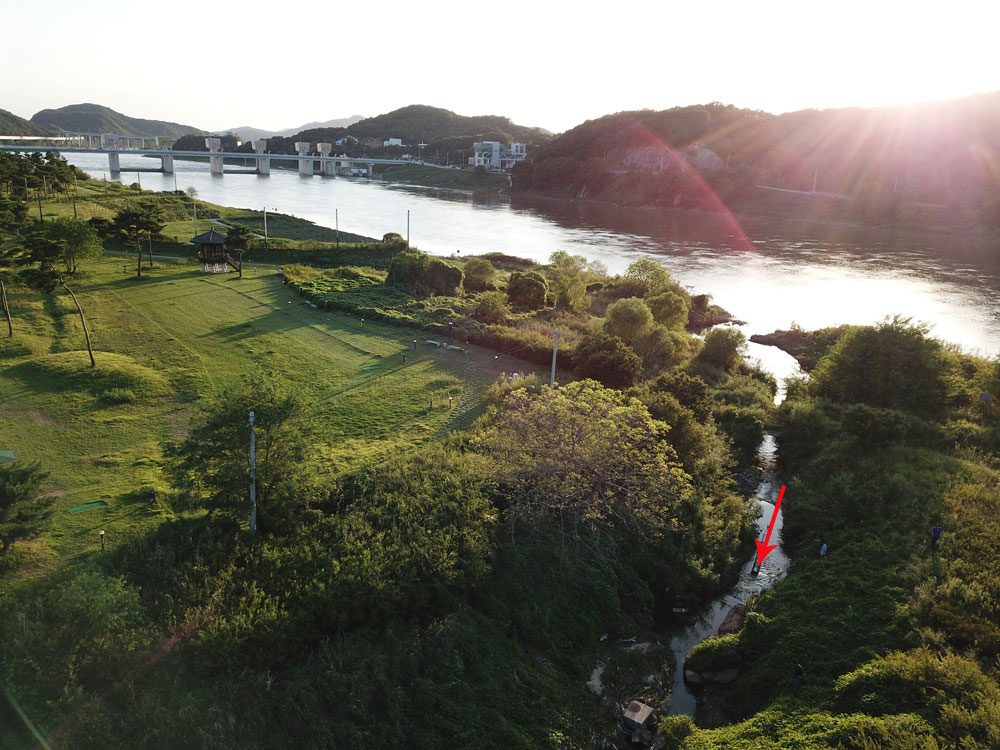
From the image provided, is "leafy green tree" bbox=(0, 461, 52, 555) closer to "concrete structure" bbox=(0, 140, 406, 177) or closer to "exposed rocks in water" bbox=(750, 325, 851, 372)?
"exposed rocks in water" bbox=(750, 325, 851, 372)

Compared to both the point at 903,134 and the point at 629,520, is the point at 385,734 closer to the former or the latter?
the point at 629,520

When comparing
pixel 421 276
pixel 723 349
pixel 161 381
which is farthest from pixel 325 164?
pixel 161 381

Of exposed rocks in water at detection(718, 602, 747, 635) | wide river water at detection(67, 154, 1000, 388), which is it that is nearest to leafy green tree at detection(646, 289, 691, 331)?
wide river water at detection(67, 154, 1000, 388)

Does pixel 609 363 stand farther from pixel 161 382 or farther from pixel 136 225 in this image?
pixel 136 225

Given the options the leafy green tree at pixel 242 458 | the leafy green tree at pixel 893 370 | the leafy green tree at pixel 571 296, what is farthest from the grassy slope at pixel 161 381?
the leafy green tree at pixel 893 370

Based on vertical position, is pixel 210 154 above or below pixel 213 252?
above

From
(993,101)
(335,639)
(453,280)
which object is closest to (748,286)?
(453,280)

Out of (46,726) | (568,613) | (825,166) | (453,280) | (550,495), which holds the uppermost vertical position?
(825,166)
